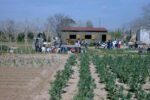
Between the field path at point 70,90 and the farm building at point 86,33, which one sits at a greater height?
the farm building at point 86,33

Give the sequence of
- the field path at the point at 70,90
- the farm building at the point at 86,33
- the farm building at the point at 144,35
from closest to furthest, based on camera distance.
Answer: the field path at the point at 70,90 < the farm building at the point at 144,35 < the farm building at the point at 86,33

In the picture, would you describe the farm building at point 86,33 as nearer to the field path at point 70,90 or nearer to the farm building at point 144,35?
the farm building at point 144,35

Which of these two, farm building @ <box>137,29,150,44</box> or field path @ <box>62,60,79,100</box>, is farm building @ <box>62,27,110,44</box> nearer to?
farm building @ <box>137,29,150,44</box>

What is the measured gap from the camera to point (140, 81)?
14.7m

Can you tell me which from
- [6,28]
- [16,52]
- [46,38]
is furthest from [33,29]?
[16,52]

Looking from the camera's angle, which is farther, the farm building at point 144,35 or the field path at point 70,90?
the farm building at point 144,35

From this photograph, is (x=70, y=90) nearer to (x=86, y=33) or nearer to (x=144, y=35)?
(x=144, y=35)

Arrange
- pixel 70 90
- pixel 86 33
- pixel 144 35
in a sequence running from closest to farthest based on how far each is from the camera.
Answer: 1. pixel 70 90
2. pixel 144 35
3. pixel 86 33

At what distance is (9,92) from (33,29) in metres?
52.9

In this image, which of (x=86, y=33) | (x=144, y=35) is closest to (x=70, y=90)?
(x=144, y=35)

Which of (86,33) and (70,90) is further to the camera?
(86,33)

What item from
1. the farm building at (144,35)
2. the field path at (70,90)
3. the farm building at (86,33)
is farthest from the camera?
the farm building at (86,33)

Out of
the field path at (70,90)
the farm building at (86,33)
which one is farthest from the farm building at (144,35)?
the field path at (70,90)

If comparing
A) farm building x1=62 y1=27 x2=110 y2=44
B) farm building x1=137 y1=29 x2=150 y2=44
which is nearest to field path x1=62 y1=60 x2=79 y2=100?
farm building x1=137 y1=29 x2=150 y2=44
